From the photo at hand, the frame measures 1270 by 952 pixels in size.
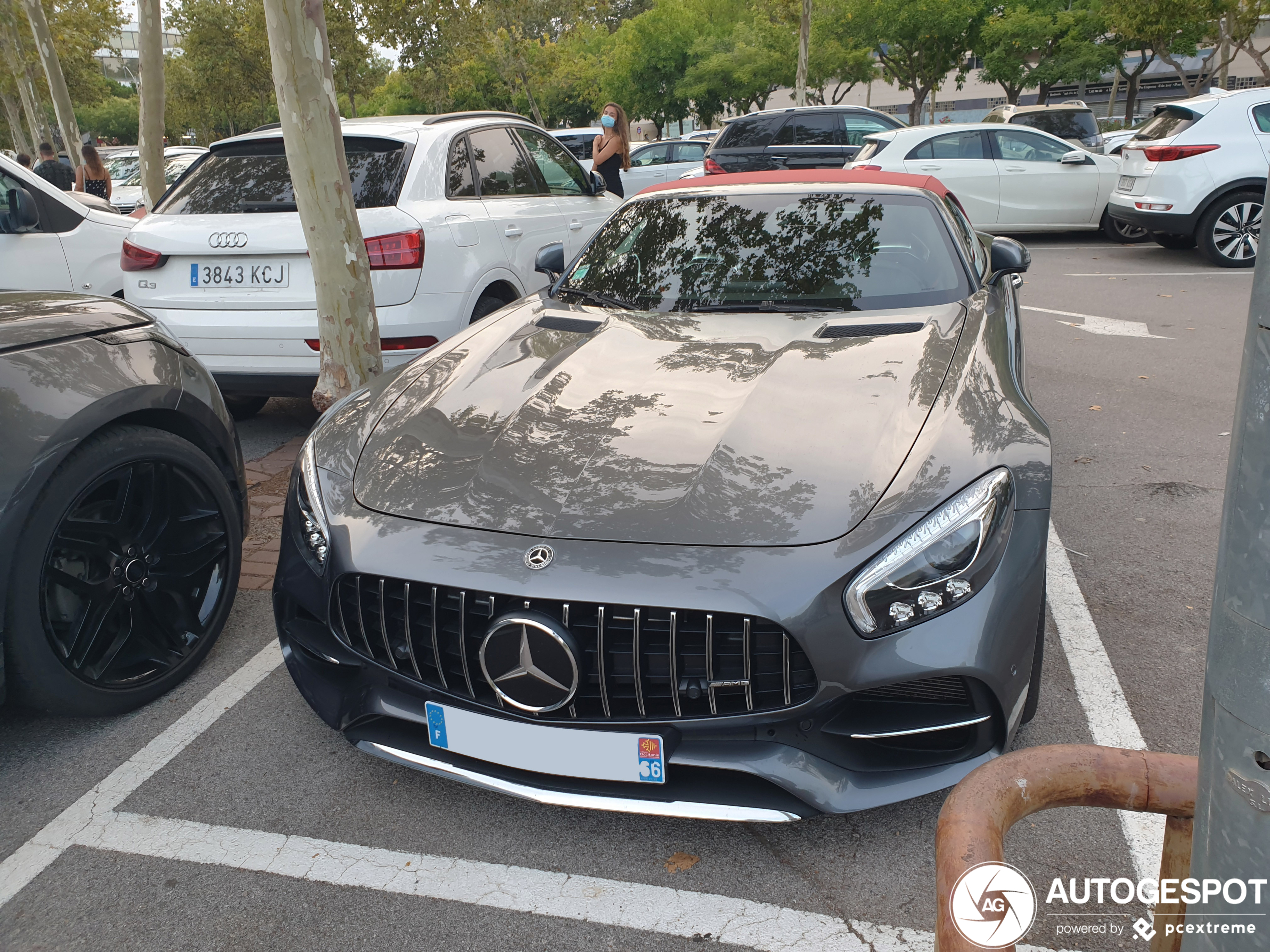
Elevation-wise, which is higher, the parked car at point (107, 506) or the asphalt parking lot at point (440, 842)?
the parked car at point (107, 506)

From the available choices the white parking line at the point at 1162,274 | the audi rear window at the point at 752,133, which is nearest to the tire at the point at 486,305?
the white parking line at the point at 1162,274

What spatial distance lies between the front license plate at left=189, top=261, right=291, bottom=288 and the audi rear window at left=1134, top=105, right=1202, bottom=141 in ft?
29.6

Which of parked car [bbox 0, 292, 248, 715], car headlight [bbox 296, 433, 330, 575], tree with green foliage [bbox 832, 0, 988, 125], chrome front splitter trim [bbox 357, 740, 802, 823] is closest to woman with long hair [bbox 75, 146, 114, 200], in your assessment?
parked car [bbox 0, 292, 248, 715]

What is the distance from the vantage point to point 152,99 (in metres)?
9.82

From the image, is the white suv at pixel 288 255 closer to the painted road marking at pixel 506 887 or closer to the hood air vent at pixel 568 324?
the hood air vent at pixel 568 324

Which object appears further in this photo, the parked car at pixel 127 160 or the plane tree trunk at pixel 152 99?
the parked car at pixel 127 160

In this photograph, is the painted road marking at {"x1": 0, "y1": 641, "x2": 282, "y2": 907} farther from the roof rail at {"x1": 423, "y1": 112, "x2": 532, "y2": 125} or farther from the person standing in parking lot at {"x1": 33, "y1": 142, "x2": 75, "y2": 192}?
the person standing in parking lot at {"x1": 33, "y1": 142, "x2": 75, "y2": 192}

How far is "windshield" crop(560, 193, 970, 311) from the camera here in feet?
11.6

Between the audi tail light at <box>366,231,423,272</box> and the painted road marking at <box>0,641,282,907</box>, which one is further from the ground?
the audi tail light at <box>366,231,423,272</box>

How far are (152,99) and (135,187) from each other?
8.12 meters

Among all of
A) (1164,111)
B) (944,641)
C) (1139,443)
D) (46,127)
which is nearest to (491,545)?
(944,641)

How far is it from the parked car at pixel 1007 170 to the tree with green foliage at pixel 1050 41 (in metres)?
23.3

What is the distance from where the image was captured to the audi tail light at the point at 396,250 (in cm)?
508

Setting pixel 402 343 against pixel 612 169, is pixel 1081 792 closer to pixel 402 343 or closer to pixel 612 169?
pixel 402 343
